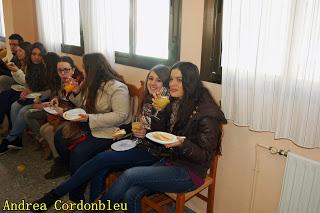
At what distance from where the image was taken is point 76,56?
3.30 m

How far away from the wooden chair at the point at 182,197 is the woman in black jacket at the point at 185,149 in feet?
0.24

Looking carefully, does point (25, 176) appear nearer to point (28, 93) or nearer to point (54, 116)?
point (54, 116)

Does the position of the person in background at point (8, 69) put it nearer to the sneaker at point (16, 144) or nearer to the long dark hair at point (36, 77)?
the long dark hair at point (36, 77)

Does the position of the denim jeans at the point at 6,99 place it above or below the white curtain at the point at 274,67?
below

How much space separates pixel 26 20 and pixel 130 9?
7.07 feet

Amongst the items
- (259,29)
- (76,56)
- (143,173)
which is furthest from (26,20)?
(259,29)

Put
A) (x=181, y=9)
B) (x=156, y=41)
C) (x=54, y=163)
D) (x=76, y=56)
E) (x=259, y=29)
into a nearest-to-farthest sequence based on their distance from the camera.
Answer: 1. (x=259, y=29)
2. (x=181, y=9)
3. (x=156, y=41)
4. (x=54, y=163)
5. (x=76, y=56)

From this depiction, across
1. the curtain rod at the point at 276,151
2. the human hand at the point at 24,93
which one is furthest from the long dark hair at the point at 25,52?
the curtain rod at the point at 276,151

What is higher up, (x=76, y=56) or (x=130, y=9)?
(x=130, y=9)

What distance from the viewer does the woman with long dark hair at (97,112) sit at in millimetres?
2164

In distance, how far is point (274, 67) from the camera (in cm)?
143

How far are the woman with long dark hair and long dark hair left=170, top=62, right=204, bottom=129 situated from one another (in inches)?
24.7

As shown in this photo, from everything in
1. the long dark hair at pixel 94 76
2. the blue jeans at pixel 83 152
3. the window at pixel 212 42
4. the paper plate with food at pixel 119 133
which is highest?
the window at pixel 212 42

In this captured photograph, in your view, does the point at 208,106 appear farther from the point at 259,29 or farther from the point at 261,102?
the point at 259,29
